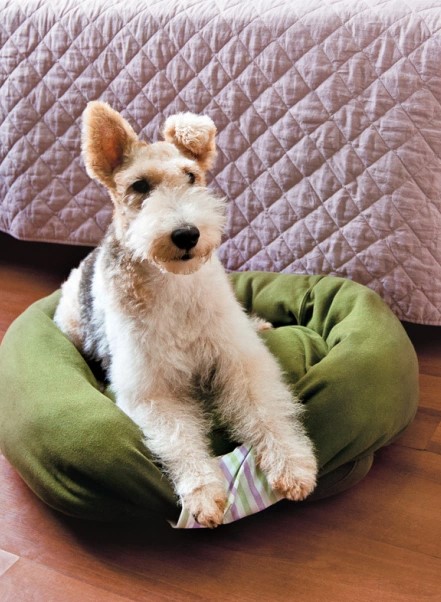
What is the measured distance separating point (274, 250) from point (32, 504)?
1000 millimetres

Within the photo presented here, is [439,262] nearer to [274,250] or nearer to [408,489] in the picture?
[274,250]

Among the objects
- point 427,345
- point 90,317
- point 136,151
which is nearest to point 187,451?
point 90,317

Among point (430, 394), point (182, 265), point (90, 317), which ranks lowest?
point (430, 394)

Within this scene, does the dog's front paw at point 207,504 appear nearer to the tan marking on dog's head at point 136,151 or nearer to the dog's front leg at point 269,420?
the dog's front leg at point 269,420

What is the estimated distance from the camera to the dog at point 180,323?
1426 millimetres

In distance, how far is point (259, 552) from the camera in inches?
57.3

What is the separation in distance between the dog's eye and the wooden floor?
70cm

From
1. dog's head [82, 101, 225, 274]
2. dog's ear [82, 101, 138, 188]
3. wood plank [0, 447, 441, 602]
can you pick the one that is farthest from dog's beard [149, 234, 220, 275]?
wood plank [0, 447, 441, 602]

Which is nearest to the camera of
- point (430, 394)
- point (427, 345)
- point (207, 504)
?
point (207, 504)

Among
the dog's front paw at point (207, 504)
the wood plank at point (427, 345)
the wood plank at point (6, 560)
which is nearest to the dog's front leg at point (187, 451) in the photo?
the dog's front paw at point (207, 504)

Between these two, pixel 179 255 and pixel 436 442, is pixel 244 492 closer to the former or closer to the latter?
pixel 179 255

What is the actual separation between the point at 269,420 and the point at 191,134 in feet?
2.05

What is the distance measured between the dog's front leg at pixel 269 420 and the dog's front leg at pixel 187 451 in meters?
0.08

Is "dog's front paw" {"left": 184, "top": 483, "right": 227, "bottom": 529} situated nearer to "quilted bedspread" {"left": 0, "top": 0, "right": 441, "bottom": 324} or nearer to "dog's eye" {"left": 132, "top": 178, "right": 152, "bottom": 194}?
"dog's eye" {"left": 132, "top": 178, "right": 152, "bottom": 194}
